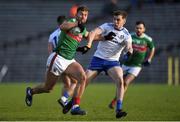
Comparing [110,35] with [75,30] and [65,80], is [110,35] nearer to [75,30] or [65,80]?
[75,30]

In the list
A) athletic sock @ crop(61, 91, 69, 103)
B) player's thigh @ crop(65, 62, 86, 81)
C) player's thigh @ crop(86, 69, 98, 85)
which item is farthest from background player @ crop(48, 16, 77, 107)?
player's thigh @ crop(65, 62, 86, 81)

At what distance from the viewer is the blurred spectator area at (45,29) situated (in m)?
35.3

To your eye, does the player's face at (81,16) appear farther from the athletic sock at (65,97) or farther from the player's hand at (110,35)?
the athletic sock at (65,97)

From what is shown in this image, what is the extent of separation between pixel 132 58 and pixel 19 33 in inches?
740

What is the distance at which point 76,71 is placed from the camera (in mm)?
14203

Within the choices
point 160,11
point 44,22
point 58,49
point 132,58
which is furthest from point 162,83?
point 58,49

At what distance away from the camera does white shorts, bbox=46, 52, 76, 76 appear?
1427 centimetres

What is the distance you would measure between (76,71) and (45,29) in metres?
22.8

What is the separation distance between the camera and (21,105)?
1777 centimetres

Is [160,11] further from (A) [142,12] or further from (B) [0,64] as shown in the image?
(B) [0,64]

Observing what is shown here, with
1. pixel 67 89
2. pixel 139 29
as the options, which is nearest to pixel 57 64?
pixel 67 89

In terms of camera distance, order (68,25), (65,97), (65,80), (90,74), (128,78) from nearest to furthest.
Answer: (68,25) → (90,74) → (65,97) → (65,80) → (128,78)

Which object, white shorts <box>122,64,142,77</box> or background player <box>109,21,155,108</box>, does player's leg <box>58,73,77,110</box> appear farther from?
white shorts <box>122,64,142,77</box>

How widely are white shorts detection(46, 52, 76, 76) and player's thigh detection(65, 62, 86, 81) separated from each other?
0.25 feet
